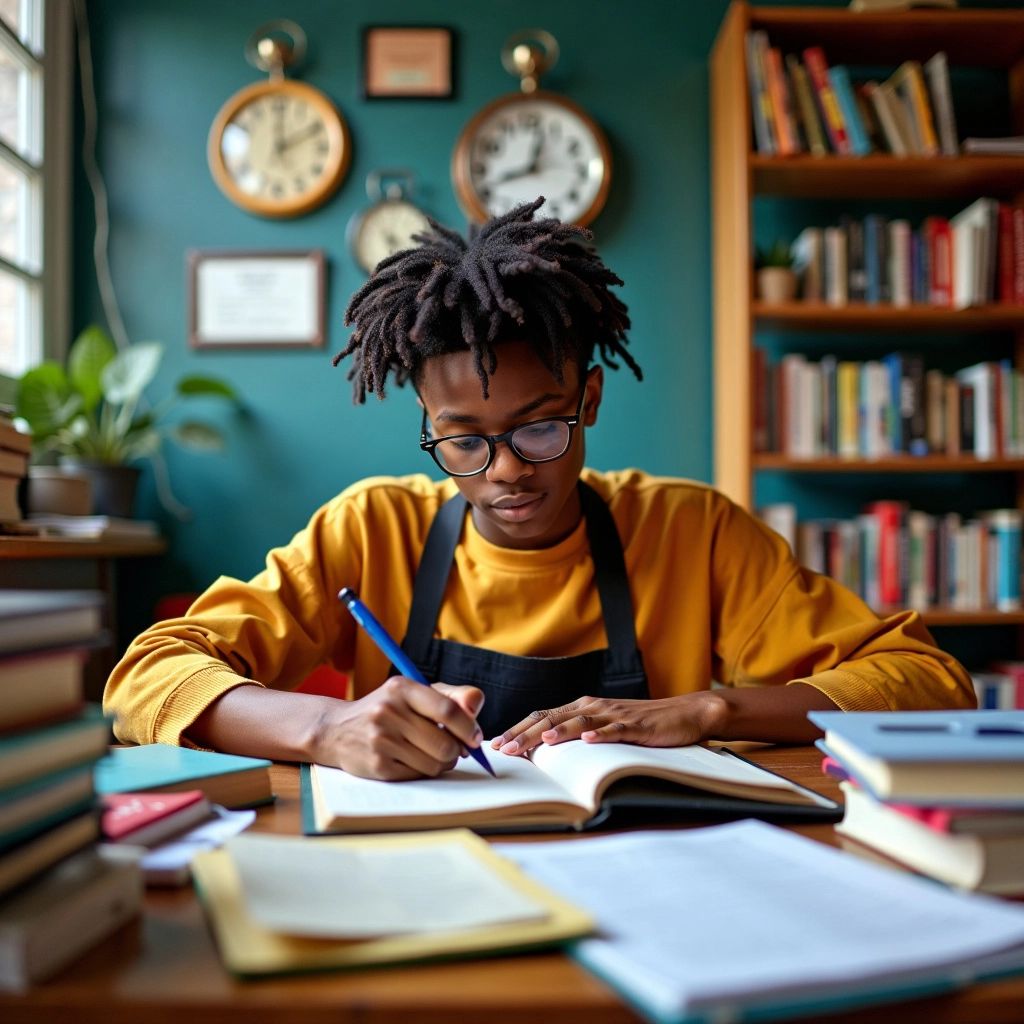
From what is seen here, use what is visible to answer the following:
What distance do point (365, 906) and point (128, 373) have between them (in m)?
2.40

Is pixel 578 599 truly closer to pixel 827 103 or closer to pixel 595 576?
pixel 595 576

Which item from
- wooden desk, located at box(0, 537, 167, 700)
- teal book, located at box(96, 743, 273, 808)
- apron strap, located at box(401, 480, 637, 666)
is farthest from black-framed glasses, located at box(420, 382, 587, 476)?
wooden desk, located at box(0, 537, 167, 700)

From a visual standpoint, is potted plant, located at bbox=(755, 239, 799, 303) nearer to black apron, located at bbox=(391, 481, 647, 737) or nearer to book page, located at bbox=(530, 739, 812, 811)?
black apron, located at bbox=(391, 481, 647, 737)

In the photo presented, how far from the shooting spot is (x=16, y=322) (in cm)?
289

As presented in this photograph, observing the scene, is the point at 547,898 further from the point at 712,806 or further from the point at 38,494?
the point at 38,494

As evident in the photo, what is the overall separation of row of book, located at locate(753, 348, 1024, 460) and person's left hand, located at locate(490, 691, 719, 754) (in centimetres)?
185

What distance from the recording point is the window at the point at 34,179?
2.86m

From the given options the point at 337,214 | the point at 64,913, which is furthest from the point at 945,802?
the point at 337,214

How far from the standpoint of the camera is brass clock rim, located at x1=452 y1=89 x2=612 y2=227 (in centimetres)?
302

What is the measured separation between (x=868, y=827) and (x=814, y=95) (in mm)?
2555

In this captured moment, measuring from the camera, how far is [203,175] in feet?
10.1

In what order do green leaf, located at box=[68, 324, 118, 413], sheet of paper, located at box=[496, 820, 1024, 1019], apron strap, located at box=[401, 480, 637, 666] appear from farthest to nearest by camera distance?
green leaf, located at box=[68, 324, 118, 413], apron strap, located at box=[401, 480, 637, 666], sheet of paper, located at box=[496, 820, 1024, 1019]

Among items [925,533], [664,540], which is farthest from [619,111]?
[664,540]

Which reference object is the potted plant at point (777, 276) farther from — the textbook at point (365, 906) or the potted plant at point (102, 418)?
the textbook at point (365, 906)
